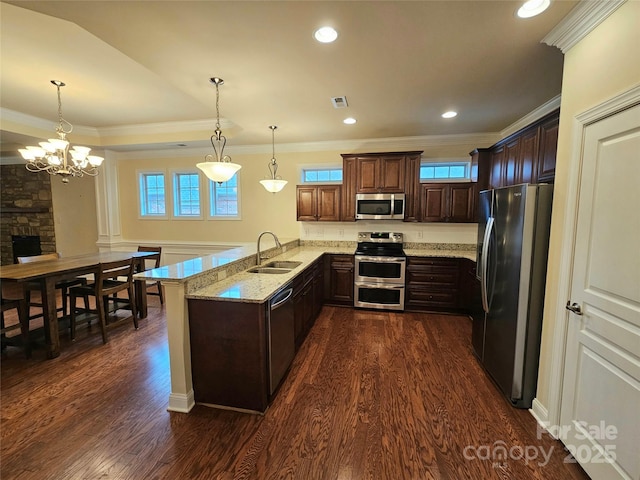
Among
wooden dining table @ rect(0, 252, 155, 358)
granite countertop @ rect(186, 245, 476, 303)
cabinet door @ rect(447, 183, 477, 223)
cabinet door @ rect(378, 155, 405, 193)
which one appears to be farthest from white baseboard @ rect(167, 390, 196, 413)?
cabinet door @ rect(447, 183, 477, 223)

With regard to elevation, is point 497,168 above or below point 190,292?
above

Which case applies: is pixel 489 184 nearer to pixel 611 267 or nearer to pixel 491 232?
pixel 491 232

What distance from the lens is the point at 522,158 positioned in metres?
2.95

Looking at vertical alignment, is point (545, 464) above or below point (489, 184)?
below

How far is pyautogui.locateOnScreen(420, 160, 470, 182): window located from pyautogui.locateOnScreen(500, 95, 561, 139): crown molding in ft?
2.25

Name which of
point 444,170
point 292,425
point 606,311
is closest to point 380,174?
point 444,170

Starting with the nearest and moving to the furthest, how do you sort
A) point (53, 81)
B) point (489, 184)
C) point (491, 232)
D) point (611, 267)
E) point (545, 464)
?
1. point (611, 267)
2. point (545, 464)
3. point (491, 232)
4. point (53, 81)
5. point (489, 184)

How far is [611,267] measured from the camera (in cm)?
149

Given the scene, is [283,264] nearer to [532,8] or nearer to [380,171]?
[380,171]

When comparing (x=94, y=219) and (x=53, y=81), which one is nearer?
(x=53, y=81)

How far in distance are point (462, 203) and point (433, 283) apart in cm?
131

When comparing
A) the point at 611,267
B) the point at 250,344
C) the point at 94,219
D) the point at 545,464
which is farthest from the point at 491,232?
the point at 94,219

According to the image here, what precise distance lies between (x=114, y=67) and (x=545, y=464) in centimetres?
469

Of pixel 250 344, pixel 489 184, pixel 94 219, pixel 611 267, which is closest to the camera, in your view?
pixel 611 267
